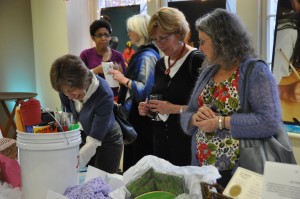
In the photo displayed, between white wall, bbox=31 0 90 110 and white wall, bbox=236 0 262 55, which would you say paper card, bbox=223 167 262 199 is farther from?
white wall, bbox=31 0 90 110

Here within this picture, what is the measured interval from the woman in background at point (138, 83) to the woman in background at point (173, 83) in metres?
0.41

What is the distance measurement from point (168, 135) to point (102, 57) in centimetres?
146

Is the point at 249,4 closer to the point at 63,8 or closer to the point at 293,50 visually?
the point at 293,50

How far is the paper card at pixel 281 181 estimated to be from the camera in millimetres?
642

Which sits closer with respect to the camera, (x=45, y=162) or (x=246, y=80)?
(x=45, y=162)

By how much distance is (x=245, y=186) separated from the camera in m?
0.77

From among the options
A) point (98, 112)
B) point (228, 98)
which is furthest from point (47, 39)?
point (228, 98)

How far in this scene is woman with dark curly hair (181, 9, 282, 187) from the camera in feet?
4.40

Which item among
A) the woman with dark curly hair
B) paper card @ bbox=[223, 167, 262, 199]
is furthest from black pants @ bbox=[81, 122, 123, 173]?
paper card @ bbox=[223, 167, 262, 199]

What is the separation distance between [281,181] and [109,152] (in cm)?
133

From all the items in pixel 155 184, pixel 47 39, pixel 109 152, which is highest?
pixel 47 39

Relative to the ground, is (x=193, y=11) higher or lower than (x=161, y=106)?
higher

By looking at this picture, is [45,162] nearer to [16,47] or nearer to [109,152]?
[109,152]

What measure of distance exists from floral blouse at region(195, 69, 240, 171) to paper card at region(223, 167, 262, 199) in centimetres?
64
